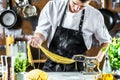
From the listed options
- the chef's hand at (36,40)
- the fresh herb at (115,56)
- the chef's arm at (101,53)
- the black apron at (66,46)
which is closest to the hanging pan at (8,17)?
the chef's hand at (36,40)

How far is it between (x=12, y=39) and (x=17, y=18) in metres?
0.26

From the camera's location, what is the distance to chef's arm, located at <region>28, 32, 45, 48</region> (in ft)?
10.4

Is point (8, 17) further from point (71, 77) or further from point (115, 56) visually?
point (115, 56)

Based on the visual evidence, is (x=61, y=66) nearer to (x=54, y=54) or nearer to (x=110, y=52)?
(x=54, y=54)

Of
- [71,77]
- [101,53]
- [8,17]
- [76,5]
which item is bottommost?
[71,77]

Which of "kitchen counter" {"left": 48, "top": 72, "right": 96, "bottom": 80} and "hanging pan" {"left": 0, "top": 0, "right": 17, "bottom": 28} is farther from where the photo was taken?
"hanging pan" {"left": 0, "top": 0, "right": 17, "bottom": 28}

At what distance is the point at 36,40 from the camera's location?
318 cm

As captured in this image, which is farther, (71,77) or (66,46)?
(66,46)

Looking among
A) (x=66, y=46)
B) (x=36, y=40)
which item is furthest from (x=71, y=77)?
(x=36, y=40)

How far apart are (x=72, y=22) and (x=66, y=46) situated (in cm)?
29

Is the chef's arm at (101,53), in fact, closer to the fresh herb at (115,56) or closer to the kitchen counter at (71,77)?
the kitchen counter at (71,77)

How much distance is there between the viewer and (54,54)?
3.16 meters

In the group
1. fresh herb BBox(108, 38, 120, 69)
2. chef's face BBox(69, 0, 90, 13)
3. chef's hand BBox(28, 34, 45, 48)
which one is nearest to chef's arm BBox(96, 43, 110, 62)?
chef's face BBox(69, 0, 90, 13)

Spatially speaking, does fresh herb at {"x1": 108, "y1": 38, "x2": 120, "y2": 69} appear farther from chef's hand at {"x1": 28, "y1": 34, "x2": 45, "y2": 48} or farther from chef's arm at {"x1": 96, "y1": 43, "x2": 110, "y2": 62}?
chef's hand at {"x1": 28, "y1": 34, "x2": 45, "y2": 48}
